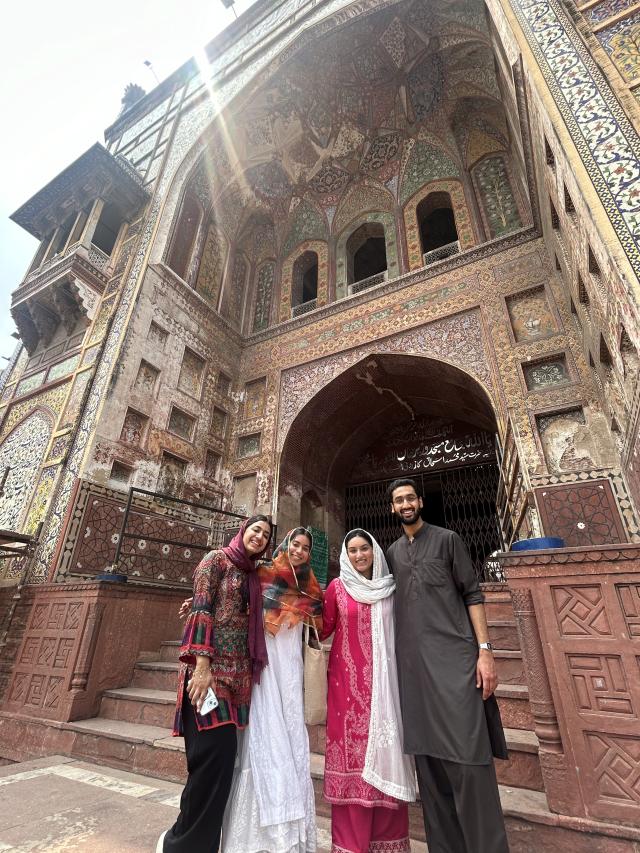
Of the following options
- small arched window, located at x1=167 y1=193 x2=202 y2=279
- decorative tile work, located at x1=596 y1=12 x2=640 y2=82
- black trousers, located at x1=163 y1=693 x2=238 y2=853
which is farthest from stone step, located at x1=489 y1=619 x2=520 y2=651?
small arched window, located at x1=167 y1=193 x2=202 y2=279

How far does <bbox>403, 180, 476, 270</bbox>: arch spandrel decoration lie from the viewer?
7.48 metres

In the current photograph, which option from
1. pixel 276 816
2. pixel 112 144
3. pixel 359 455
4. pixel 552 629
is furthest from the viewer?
pixel 112 144

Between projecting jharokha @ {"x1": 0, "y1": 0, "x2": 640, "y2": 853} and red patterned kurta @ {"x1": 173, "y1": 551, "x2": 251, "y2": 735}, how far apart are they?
830 mm

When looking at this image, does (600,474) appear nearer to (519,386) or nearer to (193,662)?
(519,386)

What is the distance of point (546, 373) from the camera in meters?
5.62

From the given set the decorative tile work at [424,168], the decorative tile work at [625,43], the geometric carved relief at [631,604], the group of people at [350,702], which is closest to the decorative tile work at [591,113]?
the decorative tile work at [625,43]

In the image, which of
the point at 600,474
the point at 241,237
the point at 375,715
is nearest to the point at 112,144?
the point at 241,237

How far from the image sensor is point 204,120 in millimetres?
9242

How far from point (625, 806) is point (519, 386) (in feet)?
14.8

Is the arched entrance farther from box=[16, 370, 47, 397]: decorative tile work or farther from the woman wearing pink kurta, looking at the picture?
the woman wearing pink kurta

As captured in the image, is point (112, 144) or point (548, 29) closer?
point (548, 29)

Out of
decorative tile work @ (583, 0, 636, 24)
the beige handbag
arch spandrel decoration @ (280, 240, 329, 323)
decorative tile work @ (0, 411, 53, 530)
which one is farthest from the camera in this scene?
arch spandrel decoration @ (280, 240, 329, 323)

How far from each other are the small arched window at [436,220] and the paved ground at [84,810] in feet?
27.3

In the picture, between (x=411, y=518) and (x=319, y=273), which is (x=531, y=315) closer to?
(x=319, y=273)
